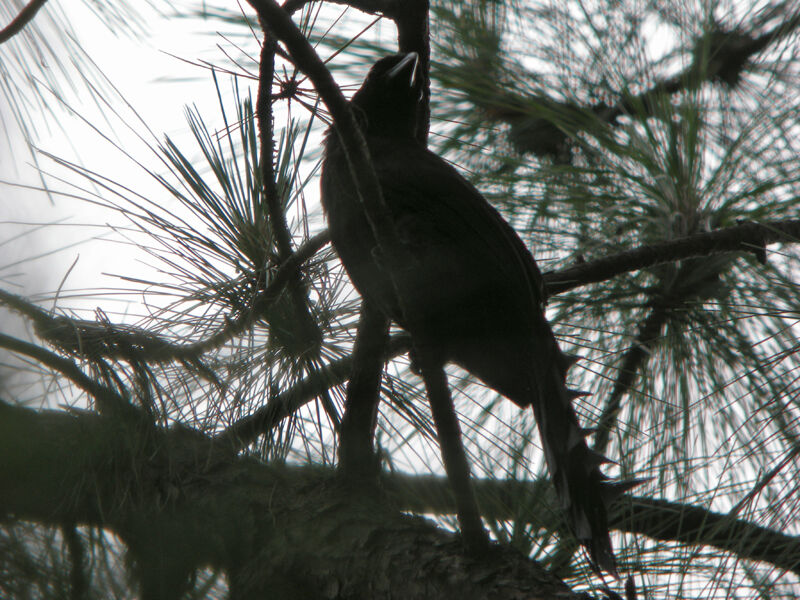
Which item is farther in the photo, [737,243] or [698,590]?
[737,243]

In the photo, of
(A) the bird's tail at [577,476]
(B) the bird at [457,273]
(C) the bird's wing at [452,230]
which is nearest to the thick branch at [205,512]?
(A) the bird's tail at [577,476]

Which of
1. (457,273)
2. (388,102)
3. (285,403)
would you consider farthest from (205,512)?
(388,102)

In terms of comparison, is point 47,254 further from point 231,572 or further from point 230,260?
point 231,572

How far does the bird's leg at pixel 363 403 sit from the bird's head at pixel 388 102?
523mm

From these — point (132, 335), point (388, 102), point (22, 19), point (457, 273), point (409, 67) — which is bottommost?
point (132, 335)

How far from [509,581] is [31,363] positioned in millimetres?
749

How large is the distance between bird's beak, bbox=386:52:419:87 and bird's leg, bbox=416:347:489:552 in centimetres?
62

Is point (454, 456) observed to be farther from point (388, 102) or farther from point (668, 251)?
point (388, 102)

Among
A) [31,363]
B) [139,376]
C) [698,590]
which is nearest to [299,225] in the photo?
[139,376]

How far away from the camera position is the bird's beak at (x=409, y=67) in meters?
1.49

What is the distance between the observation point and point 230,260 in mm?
1443

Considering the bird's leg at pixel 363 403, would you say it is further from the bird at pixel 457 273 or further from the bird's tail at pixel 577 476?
the bird's tail at pixel 577 476

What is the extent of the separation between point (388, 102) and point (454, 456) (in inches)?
36.4

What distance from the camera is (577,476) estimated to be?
1.26m
